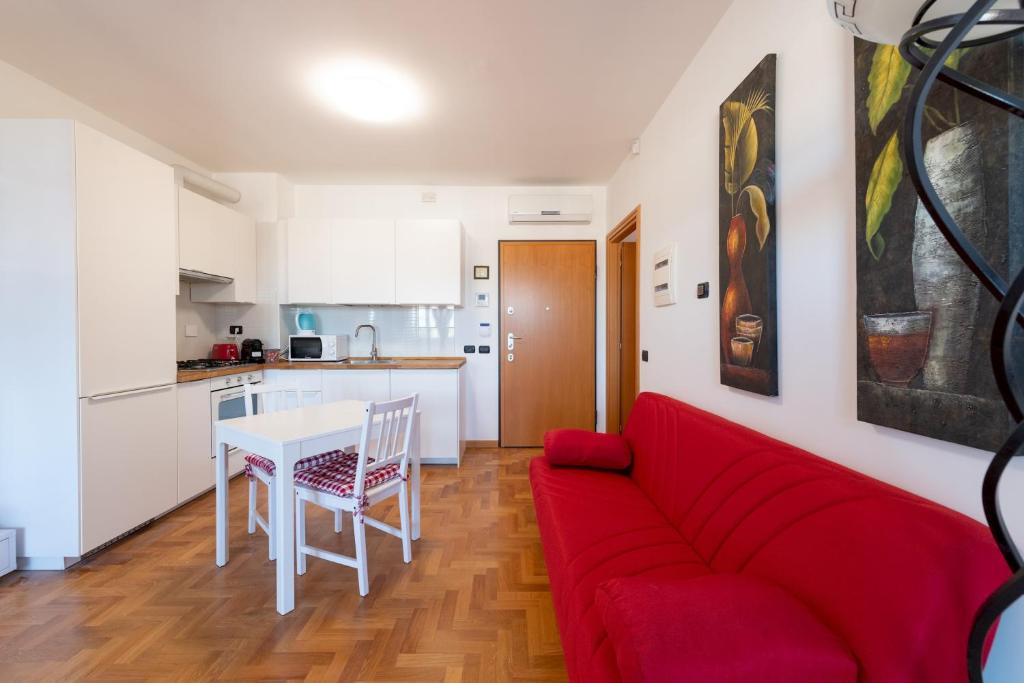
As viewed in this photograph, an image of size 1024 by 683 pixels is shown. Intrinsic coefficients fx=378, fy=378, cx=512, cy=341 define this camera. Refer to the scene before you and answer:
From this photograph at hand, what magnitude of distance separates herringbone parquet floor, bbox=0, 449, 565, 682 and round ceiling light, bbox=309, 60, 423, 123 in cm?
270

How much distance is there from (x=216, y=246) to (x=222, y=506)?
221cm

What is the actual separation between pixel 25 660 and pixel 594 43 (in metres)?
3.57

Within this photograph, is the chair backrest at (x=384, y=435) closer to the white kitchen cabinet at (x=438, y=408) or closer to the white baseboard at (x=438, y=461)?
the white kitchen cabinet at (x=438, y=408)

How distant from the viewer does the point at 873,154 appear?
996mm

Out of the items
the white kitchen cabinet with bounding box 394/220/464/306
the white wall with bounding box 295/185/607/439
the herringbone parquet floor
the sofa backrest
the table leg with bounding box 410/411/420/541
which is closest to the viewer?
the sofa backrest

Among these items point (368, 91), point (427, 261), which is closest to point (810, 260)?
point (368, 91)

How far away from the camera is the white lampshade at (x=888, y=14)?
56 cm

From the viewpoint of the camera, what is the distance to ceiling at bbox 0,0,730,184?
1.76 meters

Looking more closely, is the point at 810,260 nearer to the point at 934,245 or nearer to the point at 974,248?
the point at 934,245

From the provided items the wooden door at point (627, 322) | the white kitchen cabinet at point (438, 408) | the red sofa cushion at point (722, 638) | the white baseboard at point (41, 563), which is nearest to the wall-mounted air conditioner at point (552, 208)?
the wooden door at point (627, 322)

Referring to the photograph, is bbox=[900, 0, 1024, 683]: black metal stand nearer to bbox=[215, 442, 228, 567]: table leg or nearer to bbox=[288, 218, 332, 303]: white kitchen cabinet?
bbox=[215, 442, 228, 567]: table leg

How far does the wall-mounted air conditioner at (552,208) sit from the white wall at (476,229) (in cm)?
9

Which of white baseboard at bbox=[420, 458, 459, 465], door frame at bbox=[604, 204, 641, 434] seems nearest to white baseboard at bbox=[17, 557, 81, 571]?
white baseboard at bbox=[420, 458, 459, 465]

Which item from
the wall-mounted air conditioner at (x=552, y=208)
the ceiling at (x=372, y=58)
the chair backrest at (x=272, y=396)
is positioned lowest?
the chair backrest at (x=272, y=396)
